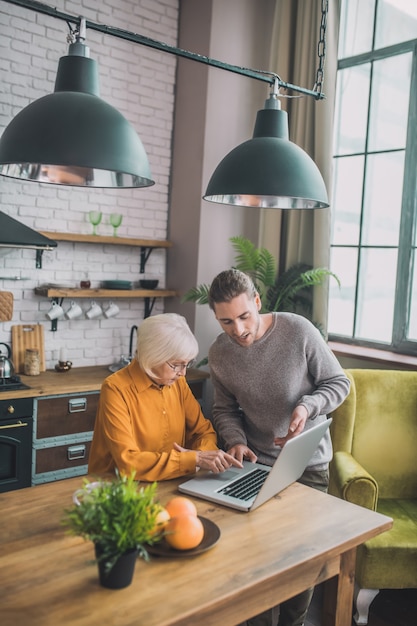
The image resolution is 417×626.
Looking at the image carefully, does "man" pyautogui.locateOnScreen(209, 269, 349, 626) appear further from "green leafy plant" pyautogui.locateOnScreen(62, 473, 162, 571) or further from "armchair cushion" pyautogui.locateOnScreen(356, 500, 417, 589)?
"green leafy plant" pyautogui.locateOnScreen(62, 473, 162, 571)

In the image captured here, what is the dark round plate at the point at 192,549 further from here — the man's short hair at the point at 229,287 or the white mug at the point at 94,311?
the white mug at the point at 94,311

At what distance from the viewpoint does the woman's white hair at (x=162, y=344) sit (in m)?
2.14

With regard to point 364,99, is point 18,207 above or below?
below

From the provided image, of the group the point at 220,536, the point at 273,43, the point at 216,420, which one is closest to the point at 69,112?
the point at 220,536

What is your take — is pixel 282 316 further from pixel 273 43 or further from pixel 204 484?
pixel 273 43

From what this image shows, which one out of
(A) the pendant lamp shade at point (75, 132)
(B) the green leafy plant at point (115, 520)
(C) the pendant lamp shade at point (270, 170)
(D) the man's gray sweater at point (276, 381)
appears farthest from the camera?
(D) the man's gray sweater at point (276, 381)

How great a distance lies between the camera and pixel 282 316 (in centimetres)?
254

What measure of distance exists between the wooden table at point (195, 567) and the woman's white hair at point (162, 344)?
0.42m

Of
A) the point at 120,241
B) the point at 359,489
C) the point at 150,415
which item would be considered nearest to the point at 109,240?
the point at 120,241

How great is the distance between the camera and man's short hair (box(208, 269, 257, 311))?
230 centimetres

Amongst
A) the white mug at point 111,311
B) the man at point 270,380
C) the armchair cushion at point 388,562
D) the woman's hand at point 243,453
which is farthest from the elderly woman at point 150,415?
the white mug at point 111,311

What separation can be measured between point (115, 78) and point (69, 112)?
3.04 meters

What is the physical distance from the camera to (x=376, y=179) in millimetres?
4207

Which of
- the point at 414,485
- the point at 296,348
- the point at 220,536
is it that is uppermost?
the point at 296,348
